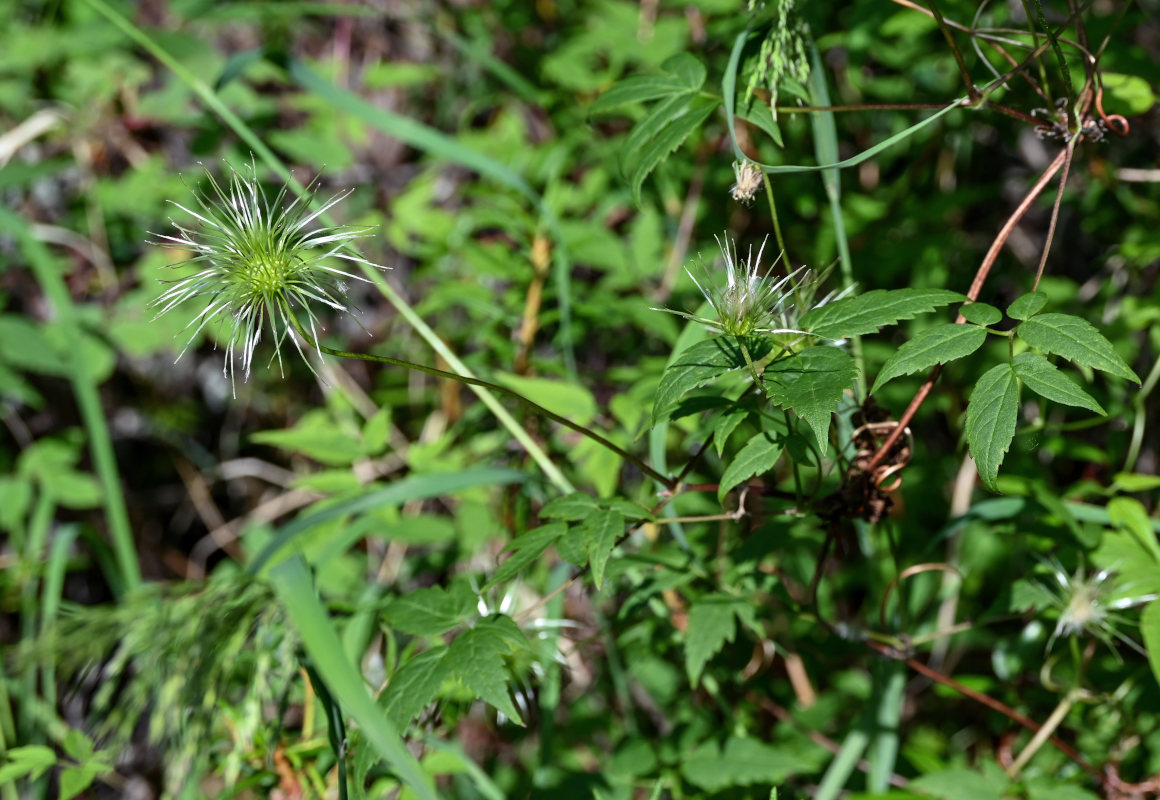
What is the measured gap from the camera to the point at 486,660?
0.94m

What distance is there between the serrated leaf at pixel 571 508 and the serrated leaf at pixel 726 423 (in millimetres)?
175

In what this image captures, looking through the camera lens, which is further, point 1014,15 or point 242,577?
point 1014,15

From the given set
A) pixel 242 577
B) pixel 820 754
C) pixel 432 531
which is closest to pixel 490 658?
pixel 242 577

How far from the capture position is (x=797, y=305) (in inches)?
39.1

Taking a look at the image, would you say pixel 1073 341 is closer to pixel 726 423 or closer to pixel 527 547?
pixel 726 423

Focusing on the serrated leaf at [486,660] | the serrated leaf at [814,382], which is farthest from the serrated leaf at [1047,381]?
the serrated leaf at [486,660]

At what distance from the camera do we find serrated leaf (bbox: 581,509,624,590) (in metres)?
0.90

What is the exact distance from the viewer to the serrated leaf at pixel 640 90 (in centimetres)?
108

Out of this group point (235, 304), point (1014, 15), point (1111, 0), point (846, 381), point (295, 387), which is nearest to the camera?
point (846, 381)

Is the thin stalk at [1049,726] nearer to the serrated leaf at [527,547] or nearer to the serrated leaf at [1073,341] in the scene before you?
the serrated leaf at [1073,341]

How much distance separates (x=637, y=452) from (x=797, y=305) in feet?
2.17

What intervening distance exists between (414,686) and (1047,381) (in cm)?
67

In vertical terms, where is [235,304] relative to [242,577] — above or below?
above

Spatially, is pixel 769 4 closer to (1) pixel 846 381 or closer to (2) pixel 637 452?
(1) pixel 846 381
